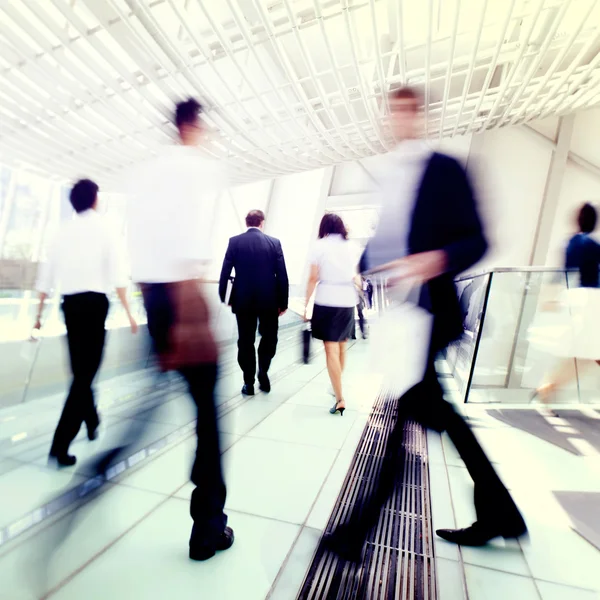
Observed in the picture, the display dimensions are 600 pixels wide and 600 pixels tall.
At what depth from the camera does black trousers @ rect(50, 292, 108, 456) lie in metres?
1.68

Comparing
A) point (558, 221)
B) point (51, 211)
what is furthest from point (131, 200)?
point (558, 221)

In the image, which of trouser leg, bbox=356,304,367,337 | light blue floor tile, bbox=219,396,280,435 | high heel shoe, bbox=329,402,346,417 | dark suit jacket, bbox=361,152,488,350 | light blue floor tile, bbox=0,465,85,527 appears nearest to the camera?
dark suit jacket, bbox=361,152,488,350

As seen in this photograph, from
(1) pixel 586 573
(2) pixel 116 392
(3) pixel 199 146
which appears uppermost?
(3) pixel 199 146

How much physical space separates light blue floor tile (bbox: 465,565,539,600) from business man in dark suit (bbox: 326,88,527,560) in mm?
126

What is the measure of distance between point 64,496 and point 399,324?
1.51m

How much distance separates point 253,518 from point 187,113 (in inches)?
57.7

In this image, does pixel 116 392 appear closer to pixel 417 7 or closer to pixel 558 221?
pixel 417 7

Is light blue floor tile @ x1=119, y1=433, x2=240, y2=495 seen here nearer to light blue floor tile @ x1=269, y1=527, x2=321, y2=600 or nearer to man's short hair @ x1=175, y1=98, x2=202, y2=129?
light blue floor tile @ x1=269, y1=527, x2=321, y2=600

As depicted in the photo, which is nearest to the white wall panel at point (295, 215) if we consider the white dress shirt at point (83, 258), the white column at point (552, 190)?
the white column at point (552, 190)

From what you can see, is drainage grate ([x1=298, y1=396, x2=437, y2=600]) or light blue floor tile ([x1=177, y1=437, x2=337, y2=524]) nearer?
drainage grate ([x1=298, y1=396, x2=437, y2=600])

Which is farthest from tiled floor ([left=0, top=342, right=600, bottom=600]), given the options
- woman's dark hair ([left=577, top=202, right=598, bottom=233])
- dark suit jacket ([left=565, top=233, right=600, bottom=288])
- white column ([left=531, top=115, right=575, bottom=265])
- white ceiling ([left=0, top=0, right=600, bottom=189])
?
white column ([left=531, top=115, right=575, bottom=265])

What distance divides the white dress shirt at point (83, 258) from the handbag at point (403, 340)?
1.34 metres

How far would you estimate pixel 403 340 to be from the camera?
1073mm

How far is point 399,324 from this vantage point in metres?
1.08
